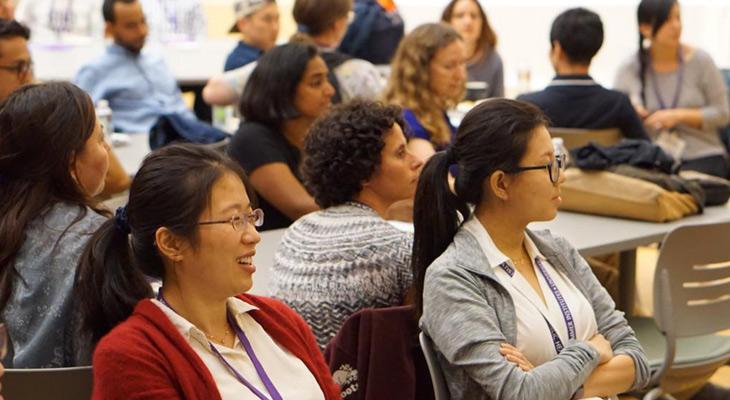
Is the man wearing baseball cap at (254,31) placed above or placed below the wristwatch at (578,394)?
below

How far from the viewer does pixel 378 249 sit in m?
2.87

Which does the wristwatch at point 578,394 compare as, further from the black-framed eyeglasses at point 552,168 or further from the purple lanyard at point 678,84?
the purple lanyard at point 678,84

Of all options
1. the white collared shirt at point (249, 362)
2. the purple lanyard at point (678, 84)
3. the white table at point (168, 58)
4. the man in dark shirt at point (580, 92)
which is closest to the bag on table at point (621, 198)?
the man in dark shirt at point (580, 92)

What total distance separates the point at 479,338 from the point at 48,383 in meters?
0.85

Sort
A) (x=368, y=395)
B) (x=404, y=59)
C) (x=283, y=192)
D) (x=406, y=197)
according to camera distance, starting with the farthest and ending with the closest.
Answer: (x=404, y=59) → (x=283, y=192) → (x=406, y=197) → (x=368, y=395)

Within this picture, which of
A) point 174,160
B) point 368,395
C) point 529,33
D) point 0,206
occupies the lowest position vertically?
point 529,33

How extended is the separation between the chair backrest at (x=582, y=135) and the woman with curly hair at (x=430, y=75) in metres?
0.45

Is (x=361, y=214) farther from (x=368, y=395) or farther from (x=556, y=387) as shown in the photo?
(x=556, y=387)

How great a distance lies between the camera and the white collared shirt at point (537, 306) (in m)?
2.51

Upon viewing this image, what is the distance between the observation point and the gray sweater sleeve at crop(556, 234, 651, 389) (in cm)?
265

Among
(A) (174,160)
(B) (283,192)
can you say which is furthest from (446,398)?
(B) (283,192)

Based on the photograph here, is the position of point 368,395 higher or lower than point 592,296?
lower

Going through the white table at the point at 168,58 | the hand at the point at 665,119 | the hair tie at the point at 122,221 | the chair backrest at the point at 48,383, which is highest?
the hair tie at the point at 122,221

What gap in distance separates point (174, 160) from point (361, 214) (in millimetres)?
893
